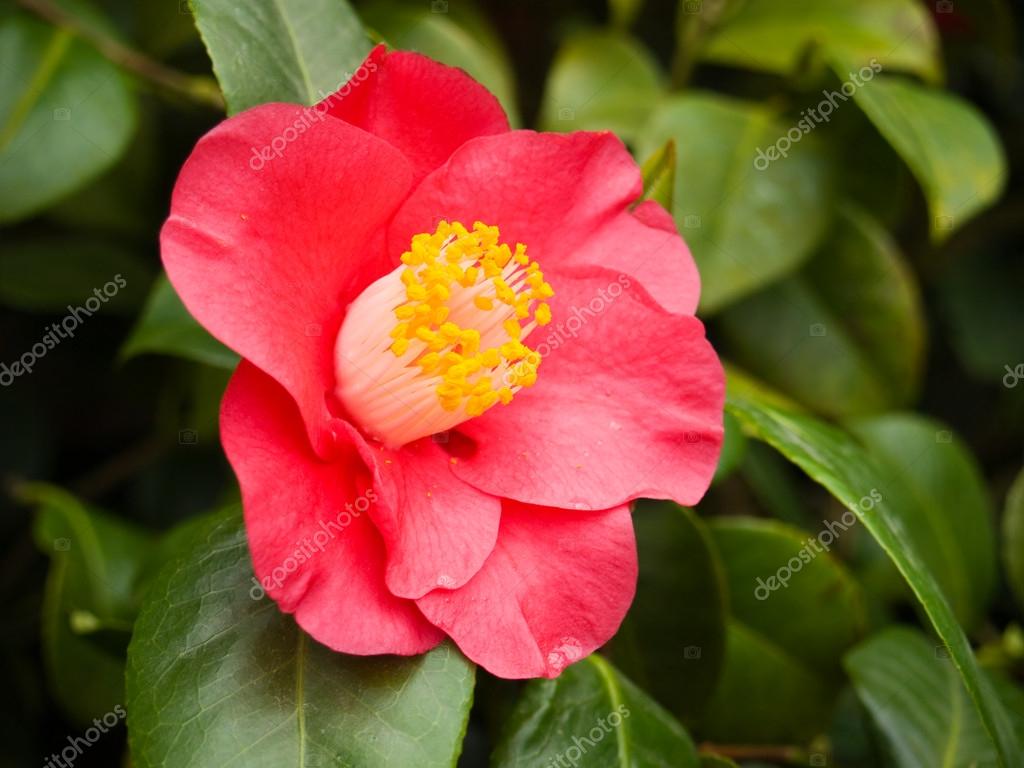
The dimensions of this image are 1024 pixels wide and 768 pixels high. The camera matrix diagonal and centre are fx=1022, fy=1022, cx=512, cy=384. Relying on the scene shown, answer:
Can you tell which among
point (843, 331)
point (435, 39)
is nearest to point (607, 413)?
point (435, 39)

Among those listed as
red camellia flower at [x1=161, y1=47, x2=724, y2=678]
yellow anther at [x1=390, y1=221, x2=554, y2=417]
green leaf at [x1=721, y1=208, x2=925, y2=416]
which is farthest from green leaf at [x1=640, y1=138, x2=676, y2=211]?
green leaf at [x1=721, y1=208, x2=925, y2=416]

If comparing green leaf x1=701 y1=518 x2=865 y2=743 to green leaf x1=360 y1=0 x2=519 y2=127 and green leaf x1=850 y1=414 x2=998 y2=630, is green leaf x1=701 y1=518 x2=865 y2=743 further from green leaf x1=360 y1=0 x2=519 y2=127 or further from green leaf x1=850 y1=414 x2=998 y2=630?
green leaf x1=360 y1=0 x2=519 y2=127

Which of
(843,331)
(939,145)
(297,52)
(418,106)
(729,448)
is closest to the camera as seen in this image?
(418,106)

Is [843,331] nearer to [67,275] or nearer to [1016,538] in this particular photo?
[1016,538]

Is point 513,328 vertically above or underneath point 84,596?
above

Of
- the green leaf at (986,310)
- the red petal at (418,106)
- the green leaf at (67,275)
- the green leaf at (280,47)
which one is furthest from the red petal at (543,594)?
the green leaf at (986,310)

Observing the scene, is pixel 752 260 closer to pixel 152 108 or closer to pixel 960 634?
pixel 960 634
